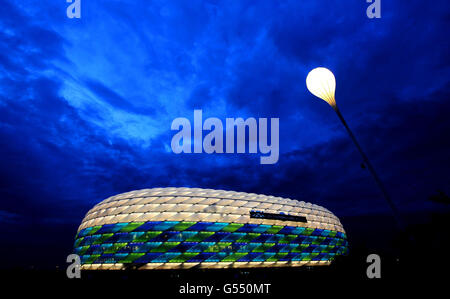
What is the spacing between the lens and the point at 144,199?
1136 inches

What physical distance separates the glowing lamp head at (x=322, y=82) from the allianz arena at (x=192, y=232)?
2483cm

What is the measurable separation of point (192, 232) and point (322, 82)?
83.2 ft

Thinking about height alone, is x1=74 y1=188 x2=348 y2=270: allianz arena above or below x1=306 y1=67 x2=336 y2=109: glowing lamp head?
below

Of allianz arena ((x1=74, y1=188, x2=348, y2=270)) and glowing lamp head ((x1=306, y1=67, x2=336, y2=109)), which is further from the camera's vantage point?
allianz arena ((x1=74, y1=188, x2=348, y2=270))

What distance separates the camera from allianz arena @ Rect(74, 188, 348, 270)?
2558 centimetres

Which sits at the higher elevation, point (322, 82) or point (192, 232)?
point (322, 82)

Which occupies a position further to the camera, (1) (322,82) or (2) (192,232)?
(2) (192,232)

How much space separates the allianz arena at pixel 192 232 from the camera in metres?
25.6

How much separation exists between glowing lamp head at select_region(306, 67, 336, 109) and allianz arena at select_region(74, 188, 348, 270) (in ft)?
81.5

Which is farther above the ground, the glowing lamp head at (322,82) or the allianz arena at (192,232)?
the glowing lamp head at (322,82)

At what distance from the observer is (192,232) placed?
26469mm

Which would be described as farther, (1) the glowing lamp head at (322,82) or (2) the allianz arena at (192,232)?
(2) the allianz arena at (192,232)
